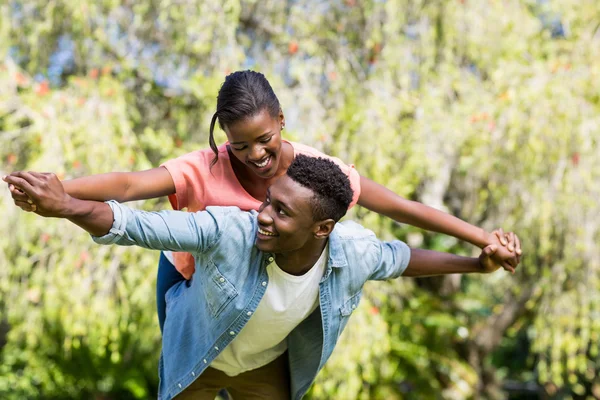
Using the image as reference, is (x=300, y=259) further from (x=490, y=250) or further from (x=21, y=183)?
(x=21, y=183)

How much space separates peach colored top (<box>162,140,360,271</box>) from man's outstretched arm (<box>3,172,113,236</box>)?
38 centimetres

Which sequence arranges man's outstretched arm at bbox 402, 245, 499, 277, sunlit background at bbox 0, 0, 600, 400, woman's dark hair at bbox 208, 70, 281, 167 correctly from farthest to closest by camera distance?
1. sunlit background at bbox 0, 0, 600, 400
2. man's outstretched arm at bbox 402, 245, 499, 277
3. woman's dark hair at bbox 208, 70, 281, 167

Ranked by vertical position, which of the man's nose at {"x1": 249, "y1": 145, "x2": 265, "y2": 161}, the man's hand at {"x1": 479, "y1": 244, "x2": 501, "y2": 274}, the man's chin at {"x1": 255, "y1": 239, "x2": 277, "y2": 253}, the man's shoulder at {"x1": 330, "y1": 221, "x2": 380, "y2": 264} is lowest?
the man's hand at {"x1": 479, "y1": 244, "x2": 501, "y2": 274}

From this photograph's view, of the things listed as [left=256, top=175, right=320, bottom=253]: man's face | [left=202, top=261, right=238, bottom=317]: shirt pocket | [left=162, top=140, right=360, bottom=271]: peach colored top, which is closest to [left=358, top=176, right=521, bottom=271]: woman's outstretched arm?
[left=162, top=140, right=360, bottom=271]: peach colored top

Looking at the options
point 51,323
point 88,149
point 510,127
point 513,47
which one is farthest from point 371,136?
point 51,323

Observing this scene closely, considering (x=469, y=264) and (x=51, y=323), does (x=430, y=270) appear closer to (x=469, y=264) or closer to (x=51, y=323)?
(x=469, y=264)

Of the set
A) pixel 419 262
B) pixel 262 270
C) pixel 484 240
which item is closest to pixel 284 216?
pixel 262 270

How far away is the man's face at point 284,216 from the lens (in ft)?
6.21

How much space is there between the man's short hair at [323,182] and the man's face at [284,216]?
0.05 ft

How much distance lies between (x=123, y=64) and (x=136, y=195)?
131 inches

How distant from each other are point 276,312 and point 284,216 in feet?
0.98

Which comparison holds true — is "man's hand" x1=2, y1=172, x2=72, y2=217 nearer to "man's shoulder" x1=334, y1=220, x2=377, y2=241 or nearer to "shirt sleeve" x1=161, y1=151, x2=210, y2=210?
"shirt sleeve" x1=161, y1=151, x2=210, y2=210

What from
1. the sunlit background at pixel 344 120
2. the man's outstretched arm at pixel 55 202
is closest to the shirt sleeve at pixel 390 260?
the man's outstretched arm at pixel 55 202

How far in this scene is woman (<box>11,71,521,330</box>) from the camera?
6.53 feet
